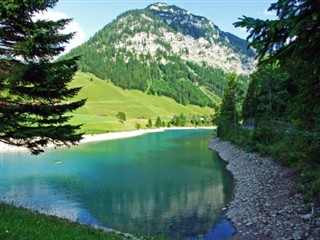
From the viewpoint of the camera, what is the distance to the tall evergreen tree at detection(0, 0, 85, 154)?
45.1ft

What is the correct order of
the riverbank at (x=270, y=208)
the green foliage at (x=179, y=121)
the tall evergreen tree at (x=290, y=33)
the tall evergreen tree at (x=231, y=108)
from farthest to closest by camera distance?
the green foliage at (x=179, y=121) → the tall evergreen tree at (x=231, y=108) → the riverbank at (x=270, y=208) → the tall evergreen tree at (x=290, y=33)

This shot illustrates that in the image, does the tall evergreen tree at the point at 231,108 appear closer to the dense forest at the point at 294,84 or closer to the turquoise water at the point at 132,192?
the dense forest at the point at 294,84

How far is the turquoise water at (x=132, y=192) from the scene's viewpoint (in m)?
25.6

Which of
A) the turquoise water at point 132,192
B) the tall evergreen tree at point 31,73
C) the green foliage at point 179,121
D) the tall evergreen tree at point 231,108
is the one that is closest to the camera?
the tall evergreen tree at point 31,73

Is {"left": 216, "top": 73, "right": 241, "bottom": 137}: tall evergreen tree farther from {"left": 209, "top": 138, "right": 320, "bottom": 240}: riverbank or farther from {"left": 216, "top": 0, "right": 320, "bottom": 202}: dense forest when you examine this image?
{"left": 209, "top": 138, "right": 320, "bottom": 240}: riverbank

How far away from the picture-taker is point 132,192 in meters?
35.9

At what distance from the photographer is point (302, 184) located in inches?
1055

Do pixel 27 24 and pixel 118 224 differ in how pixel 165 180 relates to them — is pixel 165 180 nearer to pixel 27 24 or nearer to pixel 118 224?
pixel 118 224

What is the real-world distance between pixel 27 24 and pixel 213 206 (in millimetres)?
22008

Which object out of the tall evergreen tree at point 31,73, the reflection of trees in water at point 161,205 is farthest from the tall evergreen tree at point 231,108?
the tall evergreen tree at point 31,73

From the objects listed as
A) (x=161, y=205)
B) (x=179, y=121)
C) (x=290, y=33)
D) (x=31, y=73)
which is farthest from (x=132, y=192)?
(x=179, y=121)

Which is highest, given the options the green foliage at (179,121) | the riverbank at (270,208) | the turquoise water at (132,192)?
the green foliage at (179,121)

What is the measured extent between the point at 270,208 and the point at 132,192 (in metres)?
15.8

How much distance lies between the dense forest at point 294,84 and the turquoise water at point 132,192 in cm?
728
